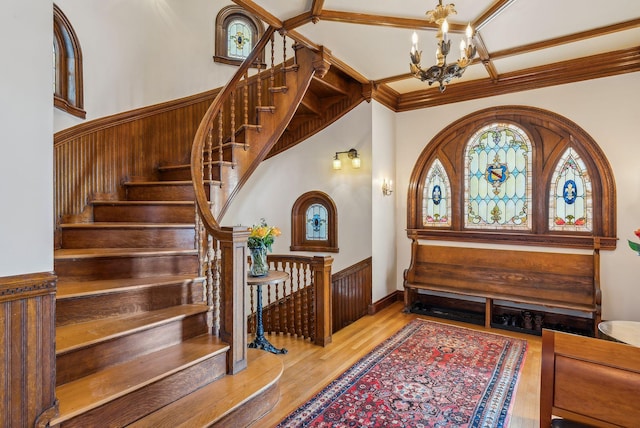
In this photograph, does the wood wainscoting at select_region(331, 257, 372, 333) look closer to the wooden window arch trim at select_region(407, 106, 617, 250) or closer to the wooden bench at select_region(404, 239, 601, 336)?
the wooden bench at select_region(404, 239, 601, 336)

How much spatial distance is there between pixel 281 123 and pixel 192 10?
7.52 feet

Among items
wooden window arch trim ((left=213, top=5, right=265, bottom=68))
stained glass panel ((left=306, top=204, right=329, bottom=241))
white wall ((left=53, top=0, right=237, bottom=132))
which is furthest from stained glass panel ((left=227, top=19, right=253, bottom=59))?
stained glass panel ((left=306, top=204, right=329, bottom=241))

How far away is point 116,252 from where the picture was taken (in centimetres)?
248

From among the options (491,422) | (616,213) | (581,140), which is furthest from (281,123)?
(616,213)

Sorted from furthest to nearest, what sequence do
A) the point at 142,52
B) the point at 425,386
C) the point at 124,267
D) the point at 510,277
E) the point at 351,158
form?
the point at 351,158
the point at 510,277
the point at 142,52
the point at 425,386
the point at 124,267

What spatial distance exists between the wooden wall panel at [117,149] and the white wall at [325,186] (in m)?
1.17

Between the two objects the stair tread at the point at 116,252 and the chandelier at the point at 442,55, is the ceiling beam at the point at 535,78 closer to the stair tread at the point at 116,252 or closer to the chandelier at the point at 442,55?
the chandelier at the point at 442,55

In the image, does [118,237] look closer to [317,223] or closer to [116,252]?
[116,252]

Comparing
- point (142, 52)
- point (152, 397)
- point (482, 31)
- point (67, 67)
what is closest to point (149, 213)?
point (67, 67)

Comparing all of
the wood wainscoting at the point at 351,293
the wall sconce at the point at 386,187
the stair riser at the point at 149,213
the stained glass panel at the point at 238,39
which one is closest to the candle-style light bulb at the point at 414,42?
the stair riser at the point at 149,213

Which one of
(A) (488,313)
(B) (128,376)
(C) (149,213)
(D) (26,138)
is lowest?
(A) (488,313)

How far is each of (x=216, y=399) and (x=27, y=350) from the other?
39.6 inches

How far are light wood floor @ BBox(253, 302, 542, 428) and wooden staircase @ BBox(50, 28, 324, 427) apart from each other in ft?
0.84

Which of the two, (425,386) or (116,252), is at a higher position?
(116,252)
